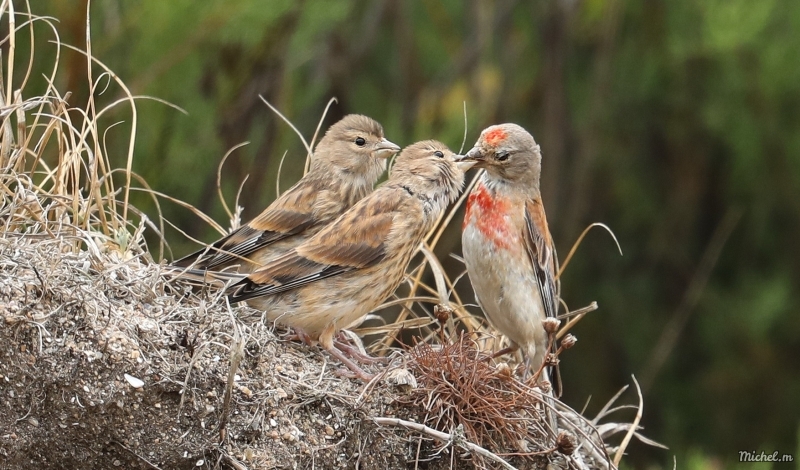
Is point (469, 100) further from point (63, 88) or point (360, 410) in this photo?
point (360, 410)

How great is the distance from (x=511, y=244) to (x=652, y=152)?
441 centimetres

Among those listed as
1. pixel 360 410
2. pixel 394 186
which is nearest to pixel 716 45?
pixel 394 186

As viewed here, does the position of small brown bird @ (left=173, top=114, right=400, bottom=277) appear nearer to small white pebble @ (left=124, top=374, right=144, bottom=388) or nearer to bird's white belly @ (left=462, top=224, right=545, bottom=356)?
bird's white belly @ (left=462, top=224, right=545, bottom=356)

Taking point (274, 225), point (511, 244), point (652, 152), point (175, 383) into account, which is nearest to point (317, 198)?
point (274, 225)

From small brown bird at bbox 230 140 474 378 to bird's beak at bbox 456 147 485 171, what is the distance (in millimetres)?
63

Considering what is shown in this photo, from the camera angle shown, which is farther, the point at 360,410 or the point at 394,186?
the point at 394,186

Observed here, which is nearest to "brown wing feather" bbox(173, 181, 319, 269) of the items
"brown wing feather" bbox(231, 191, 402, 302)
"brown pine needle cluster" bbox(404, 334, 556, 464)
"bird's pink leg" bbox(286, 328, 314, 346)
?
"brown wing feather" bbox(231, 191, 402, 302)

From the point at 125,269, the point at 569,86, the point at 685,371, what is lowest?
the point at 685,371

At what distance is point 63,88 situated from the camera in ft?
15.0

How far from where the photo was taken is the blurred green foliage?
7785 millimetres

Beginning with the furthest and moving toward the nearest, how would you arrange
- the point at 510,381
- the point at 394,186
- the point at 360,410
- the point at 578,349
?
the point at 578,349 < the point at 394,186 < the point at 510,381 < the point at 360,410

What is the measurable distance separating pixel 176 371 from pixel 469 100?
15.5 feet

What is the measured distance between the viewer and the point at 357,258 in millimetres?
4062

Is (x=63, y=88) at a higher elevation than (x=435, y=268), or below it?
higher
